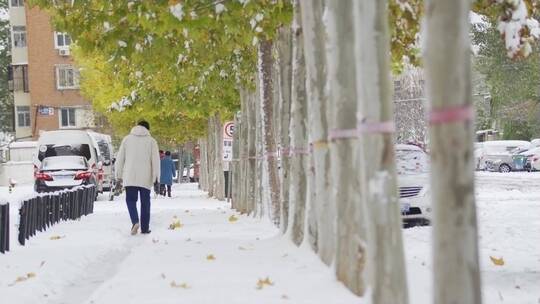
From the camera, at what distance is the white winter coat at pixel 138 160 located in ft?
50.9

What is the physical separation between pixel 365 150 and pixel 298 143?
19.6ft

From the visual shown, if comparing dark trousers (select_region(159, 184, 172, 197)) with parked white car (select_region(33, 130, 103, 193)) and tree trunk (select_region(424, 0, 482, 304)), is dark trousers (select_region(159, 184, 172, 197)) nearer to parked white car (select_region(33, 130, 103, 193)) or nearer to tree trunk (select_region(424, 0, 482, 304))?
parked white car (select_region(33, 130, 103, 193))

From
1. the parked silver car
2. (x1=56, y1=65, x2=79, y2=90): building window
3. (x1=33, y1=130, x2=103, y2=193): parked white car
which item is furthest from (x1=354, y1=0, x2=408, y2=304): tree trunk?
(x1=56, y1=65, x2=79, y2=90): building window

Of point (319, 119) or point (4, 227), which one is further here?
point (4, 227)

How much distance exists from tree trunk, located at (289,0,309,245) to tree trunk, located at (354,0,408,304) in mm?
5500

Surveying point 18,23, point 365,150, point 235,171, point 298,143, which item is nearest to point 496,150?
point 235,171

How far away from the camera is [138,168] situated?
51.0 feet

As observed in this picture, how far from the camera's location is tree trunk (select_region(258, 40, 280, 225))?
54.3ft

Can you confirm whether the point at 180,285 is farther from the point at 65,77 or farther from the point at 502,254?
the point at 65,77

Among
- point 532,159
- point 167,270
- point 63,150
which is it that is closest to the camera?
point 167,270

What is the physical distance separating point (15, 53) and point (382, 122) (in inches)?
2677

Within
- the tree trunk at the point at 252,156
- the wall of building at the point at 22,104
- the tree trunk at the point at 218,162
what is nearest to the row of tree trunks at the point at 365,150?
the tree trunk at the point at 252,156

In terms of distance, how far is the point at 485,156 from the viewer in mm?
55438

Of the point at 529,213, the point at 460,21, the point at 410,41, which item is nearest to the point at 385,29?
the point at 460,21
